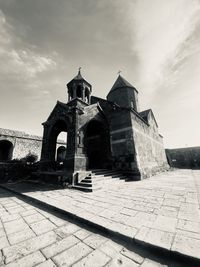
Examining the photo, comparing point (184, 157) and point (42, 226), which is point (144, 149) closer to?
point (42, 226)

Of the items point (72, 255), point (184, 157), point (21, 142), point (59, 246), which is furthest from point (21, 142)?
point (184, 157)

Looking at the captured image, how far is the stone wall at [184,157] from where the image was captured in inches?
1135

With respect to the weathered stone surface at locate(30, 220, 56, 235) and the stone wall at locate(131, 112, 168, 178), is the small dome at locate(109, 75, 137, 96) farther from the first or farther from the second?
the weathered stone surface at locate(30, 220, 56, 235)

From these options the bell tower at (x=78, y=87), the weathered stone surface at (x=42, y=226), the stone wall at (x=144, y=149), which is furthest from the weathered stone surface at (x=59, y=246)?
the bell tower at (x=78, y=87)

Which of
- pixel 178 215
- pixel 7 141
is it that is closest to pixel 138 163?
pixel 178 215

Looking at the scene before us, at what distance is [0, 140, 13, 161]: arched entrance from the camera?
20.8 metres

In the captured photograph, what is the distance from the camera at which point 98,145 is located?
12367mm

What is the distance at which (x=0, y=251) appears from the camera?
204cm

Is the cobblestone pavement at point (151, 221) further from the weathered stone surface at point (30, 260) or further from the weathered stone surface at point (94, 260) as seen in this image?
the weathered stone surface at point (94, 260)

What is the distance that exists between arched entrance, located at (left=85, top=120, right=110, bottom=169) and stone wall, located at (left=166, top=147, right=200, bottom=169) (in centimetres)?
2520

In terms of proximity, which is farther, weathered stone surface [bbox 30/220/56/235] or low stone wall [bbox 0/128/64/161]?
low stone wall [bbox 0/128/64/161]

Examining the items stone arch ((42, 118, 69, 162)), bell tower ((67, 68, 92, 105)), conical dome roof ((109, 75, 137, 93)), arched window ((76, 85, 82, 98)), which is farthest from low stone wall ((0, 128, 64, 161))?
conical dome roof ((109, 75, 137, 93))

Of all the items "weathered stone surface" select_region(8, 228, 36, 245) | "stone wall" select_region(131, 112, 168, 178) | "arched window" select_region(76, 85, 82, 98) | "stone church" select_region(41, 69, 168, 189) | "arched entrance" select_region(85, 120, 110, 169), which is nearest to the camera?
"weathered stone surface" select_region(8, 228, 36, 245)

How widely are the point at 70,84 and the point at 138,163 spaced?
9.33 m
